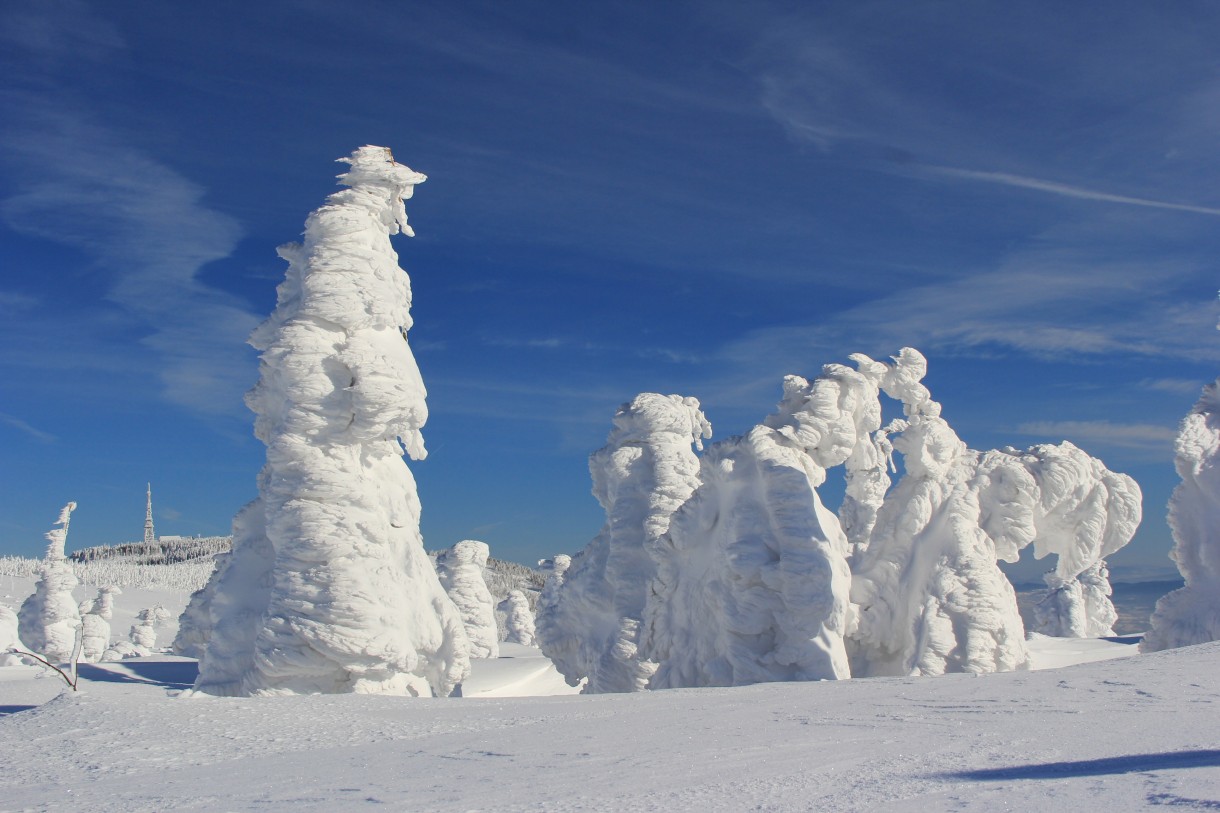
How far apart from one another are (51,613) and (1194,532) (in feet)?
105

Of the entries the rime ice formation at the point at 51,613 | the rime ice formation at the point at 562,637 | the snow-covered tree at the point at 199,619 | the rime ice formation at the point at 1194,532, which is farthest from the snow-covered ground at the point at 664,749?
the rime ice formation at the point at 51,613

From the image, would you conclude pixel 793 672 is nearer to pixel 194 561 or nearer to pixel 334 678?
pixel 334 678

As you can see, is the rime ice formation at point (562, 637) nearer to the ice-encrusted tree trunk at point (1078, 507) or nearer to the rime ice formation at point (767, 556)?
the rime ice formation at point (767, 556)

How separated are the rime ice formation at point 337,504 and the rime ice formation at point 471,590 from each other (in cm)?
2137

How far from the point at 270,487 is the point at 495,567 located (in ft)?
322

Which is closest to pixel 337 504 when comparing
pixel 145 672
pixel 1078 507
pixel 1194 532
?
pixel 145 672

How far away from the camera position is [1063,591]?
38.0m

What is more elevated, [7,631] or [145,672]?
[7,631]

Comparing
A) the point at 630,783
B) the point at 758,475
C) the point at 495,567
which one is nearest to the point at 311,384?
the point at 758,475

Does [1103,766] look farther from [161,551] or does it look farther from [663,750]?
[161,551]

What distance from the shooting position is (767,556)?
14.4m

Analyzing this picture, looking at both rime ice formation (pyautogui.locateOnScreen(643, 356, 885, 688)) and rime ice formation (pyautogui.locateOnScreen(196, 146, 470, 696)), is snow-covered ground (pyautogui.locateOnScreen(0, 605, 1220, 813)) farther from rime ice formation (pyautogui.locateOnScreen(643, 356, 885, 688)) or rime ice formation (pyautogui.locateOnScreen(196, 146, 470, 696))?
rime ice formation (pyautogui.locateOnScreen(643, 356, 885, 688))

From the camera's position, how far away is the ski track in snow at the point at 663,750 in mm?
4336

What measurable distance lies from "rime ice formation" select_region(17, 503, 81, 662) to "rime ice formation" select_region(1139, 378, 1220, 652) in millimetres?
30358
